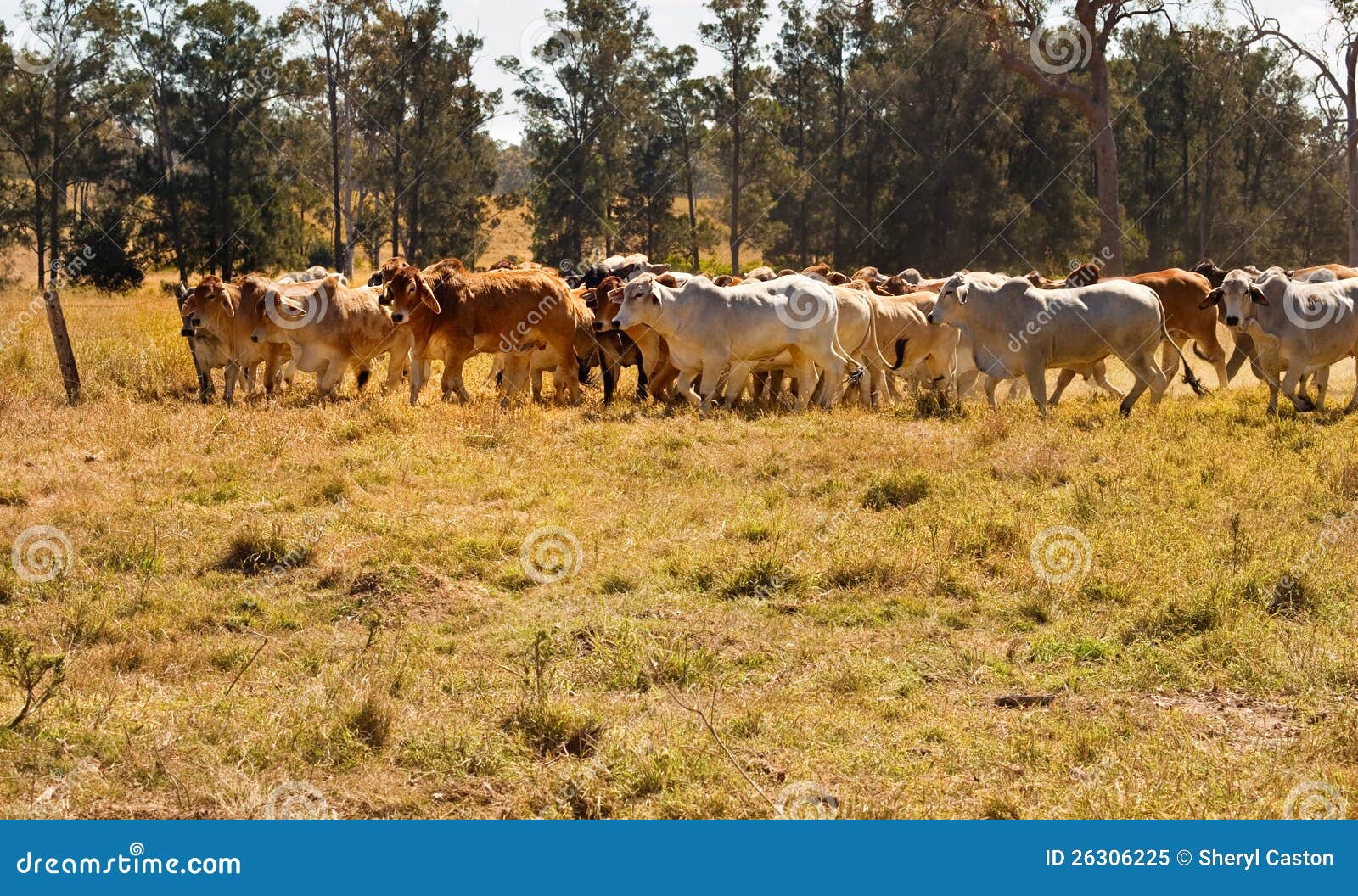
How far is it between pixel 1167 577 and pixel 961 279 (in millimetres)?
7860

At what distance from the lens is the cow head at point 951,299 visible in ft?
53.6

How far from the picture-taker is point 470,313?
17047mm

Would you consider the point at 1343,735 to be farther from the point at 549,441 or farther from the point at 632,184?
the point at 632,184

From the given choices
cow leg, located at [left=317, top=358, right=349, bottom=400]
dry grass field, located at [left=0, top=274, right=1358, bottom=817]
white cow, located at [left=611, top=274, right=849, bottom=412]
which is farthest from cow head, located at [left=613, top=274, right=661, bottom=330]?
cow leg, located at [left=317, top=358, right=349, bottom=400]

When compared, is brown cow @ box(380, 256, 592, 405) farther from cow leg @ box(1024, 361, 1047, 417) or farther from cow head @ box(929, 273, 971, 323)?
cow leg @ box(1024, 361, 1047, 417)

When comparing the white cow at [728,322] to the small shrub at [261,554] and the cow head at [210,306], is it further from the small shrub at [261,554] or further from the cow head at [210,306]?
the small shrub at [261,554]

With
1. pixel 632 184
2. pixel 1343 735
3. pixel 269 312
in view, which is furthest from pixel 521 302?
pixel 632 184

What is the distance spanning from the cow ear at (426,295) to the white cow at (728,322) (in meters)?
2.25

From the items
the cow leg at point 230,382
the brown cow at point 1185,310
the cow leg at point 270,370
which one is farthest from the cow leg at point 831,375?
the cow leg at point 230,382

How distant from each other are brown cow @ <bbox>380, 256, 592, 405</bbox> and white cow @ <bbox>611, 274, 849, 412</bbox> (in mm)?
1518

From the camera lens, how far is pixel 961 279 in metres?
16.5

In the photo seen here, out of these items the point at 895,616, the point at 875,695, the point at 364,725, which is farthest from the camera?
the point at 895,616

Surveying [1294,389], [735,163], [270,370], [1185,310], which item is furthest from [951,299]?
[735,163]

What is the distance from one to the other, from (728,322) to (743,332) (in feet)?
0.66
